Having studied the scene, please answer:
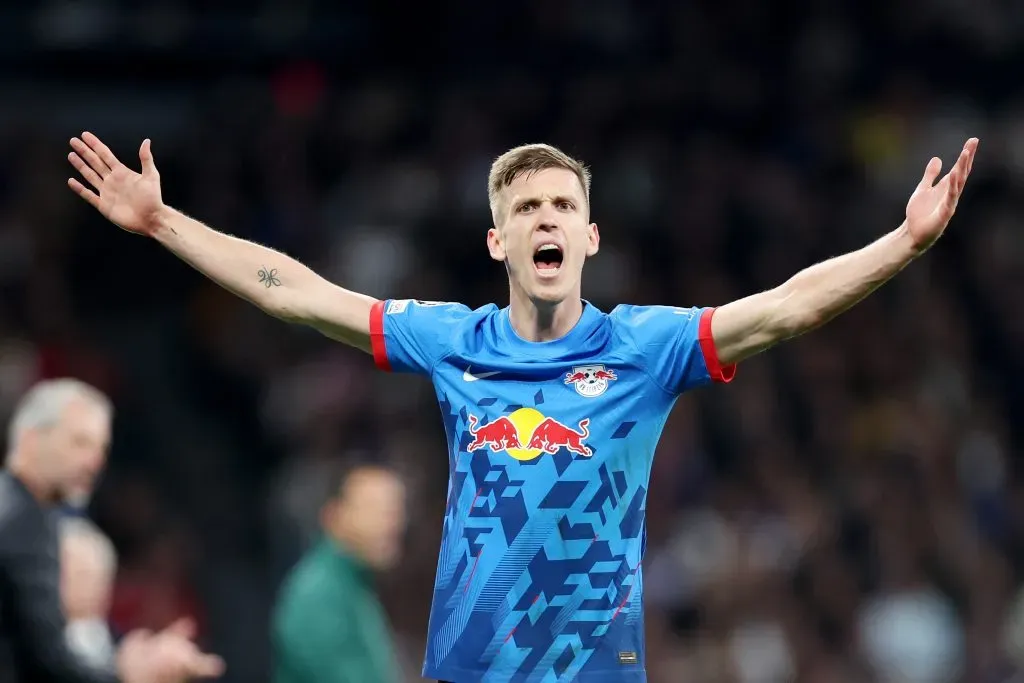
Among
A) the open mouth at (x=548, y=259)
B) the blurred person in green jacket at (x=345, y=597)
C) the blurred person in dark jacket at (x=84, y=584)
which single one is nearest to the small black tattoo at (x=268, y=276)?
the open mouth at (x=548, y=259)

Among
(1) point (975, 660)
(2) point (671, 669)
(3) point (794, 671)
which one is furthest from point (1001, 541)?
(2) point (671, 669)

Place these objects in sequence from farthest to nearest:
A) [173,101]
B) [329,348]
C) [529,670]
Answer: [173,101], [329,348], [529,670]

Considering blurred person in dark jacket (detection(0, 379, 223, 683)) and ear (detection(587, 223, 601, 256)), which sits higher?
ear (detection(587, 223, 601, 256))

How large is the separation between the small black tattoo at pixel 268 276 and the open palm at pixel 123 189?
368mm

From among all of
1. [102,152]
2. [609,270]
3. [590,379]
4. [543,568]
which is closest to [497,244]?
[590,379]

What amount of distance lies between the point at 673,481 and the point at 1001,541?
6.88 feet

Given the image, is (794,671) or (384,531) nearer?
(384,531)

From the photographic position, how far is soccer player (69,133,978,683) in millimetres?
4297

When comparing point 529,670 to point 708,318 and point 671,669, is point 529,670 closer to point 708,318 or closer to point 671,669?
point 708,318

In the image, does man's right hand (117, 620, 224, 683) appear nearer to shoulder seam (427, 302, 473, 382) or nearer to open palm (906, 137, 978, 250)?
shoulder seam (427, 302, 473, 382)

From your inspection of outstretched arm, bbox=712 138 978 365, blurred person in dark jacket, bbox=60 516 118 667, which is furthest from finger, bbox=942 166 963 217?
blurred person in dark jacket, bbox=60 516 118 667

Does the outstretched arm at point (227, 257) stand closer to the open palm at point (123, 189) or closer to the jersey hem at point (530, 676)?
→ the open palm at point (123, 189)

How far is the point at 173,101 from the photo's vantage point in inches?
522

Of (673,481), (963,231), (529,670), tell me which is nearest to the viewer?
(529,670)
